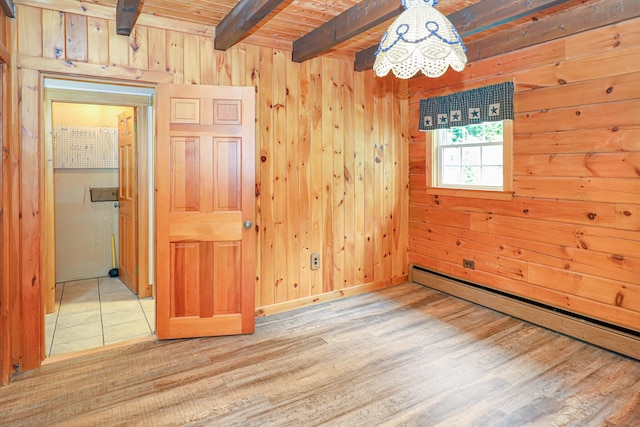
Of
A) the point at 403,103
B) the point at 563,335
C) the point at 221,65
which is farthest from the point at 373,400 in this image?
the point at 403,103

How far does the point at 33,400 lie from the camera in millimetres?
2355

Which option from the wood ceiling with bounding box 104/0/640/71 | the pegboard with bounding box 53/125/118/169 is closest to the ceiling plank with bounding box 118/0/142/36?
the wood ceiling with bounding box 104/0/640/71

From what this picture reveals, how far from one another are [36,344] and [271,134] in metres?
2.39

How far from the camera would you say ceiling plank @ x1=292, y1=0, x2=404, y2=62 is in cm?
260

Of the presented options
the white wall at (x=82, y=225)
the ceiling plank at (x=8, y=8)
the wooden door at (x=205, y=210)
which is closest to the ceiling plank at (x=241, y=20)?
the wooden door at (x=205, y=210)

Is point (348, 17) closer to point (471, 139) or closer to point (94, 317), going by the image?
point (471, 139)

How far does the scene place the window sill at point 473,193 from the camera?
364 cm

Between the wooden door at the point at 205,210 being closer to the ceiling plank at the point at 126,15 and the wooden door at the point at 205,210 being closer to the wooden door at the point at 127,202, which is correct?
the ceiling plank at the point at 126,15

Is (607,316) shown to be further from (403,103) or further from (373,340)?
(403,103)

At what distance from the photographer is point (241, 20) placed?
8.98ft

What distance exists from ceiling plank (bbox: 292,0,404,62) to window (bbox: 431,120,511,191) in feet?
5.22

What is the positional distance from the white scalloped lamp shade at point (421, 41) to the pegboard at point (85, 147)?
170 inches

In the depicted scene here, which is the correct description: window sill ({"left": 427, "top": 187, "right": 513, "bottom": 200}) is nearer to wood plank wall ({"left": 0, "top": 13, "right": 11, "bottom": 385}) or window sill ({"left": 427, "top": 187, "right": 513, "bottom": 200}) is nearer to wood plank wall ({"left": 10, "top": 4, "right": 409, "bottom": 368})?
wood plank wall ({"left": 10, "top": 4, "right": 409, "bottom": 368})

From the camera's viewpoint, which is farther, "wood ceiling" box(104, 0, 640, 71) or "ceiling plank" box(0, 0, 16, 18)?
"wood ceiling" box(104, 0, 640, 71)
